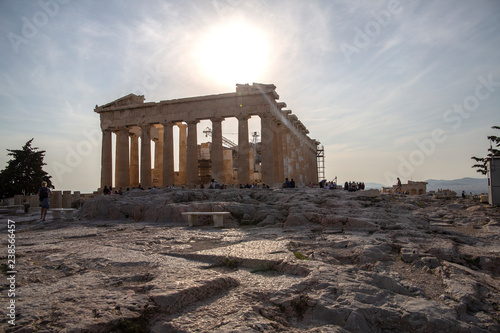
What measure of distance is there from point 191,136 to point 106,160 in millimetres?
Answer: 9567

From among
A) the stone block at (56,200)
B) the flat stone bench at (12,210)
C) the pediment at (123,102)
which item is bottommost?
the flat stone bench at (12,210)

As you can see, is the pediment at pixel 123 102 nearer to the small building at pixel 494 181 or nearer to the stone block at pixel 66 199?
the stone block at pixel 66 199

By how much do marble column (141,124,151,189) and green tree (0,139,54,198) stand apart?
17.2 meters

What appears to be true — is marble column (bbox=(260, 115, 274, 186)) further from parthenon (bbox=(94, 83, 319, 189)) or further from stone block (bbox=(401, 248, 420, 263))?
stone block (bbox=(401, 248, 420, 263))

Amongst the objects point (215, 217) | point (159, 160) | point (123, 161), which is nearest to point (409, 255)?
point (215, 217)

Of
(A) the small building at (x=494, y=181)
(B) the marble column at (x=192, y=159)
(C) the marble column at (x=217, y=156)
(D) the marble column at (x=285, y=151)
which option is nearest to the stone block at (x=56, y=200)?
(B) the marble column at (x=192, y=159)

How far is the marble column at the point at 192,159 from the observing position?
30.2 m

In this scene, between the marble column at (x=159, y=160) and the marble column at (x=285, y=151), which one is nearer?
the marble column at (x=285, y=151)

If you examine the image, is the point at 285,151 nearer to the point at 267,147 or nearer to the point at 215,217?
the point at 267,147

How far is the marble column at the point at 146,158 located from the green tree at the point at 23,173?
17.2m

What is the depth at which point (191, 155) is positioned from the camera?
30500 millimetres

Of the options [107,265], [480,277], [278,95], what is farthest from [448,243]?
[278,95]

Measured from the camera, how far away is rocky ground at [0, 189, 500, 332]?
3.87 metres

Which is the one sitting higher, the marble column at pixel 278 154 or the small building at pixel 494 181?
the marble column at pixel 278 154
